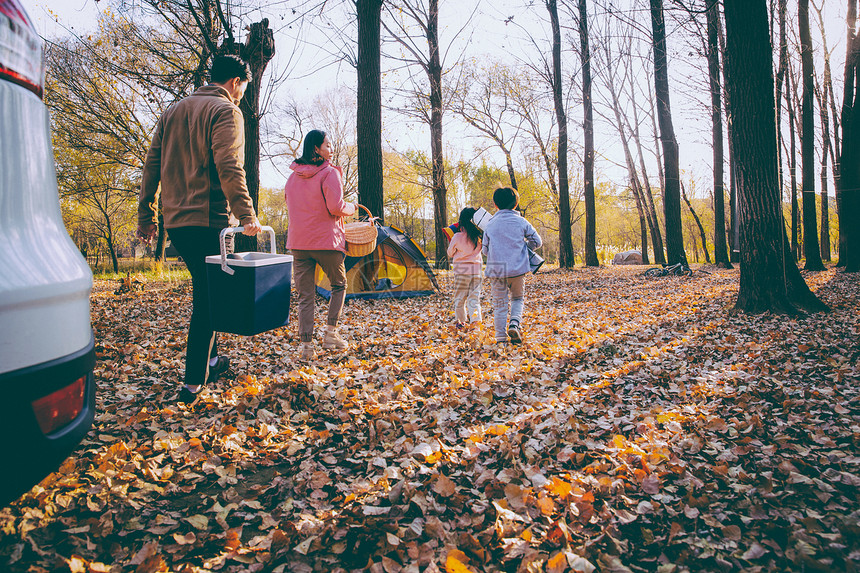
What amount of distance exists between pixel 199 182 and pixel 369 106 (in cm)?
658

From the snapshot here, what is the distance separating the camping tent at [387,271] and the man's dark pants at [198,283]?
468 centimetres

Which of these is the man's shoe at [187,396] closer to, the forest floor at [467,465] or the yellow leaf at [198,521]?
the forest floor at [467,465]

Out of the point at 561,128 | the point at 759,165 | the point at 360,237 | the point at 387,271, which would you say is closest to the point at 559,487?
the point at 360,237

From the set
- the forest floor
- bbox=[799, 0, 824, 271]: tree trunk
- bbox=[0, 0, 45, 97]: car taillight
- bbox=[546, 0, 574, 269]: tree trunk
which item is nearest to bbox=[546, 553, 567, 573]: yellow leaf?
the forest floor

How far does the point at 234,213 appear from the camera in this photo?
317cm

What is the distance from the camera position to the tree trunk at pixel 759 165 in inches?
247

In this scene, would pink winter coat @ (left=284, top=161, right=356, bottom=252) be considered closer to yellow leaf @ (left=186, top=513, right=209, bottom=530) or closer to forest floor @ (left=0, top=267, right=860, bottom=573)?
forest floor @ (left=0, top=267, right=860, bottom=573)

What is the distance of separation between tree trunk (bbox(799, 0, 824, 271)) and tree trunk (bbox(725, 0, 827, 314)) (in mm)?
8452

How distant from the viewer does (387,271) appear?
8672mm

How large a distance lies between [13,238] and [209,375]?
2660mm

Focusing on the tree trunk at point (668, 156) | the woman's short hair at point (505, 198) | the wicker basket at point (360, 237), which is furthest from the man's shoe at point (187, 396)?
the tree trunk at point (668, 156)

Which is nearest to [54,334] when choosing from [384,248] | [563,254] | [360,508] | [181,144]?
[360,508]

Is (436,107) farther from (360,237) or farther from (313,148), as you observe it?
(313,148)

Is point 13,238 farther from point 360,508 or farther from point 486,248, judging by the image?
point 486,248
